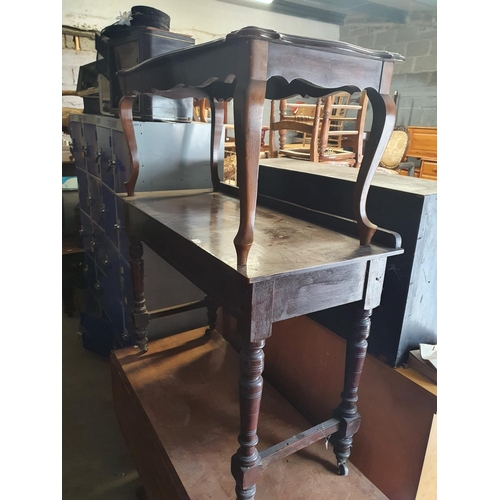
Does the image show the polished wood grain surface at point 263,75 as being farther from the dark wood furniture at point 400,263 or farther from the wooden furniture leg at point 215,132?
the wooden furniture leg at point 215,132

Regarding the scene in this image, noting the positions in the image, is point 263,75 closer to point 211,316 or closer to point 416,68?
point 211,316

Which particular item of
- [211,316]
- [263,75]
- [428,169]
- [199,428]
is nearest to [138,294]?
[211,316]

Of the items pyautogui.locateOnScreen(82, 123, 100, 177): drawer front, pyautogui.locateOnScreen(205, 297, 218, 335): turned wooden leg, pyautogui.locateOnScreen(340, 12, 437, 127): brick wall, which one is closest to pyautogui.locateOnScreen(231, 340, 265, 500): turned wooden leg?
pyautogui.locateOnScreen(205, 297, 218, 335): turned wooden leg

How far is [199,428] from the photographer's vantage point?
1.38 meters

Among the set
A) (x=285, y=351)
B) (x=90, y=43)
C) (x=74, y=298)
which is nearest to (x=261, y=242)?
(x=285, y=351)

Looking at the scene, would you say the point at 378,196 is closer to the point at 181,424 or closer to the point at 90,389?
the point at 181,424

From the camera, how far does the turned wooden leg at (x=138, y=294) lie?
1590 millimetres

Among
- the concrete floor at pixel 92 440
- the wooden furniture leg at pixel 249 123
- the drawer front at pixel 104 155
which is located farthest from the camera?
the drawer front at pixel 104 155

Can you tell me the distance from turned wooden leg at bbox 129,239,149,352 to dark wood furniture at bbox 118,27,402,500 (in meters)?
0.29

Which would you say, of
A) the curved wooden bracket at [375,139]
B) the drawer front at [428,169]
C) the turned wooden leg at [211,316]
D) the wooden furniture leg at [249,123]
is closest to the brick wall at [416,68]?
the drawer front at [428,169]

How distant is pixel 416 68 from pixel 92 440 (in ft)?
18.9

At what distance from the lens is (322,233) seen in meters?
1.12

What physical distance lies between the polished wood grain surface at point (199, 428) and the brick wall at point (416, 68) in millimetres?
4823

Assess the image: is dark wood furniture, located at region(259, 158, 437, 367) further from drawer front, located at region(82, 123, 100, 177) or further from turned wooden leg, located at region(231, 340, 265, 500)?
drawer front, located at region(82, 123, 100, 177)
